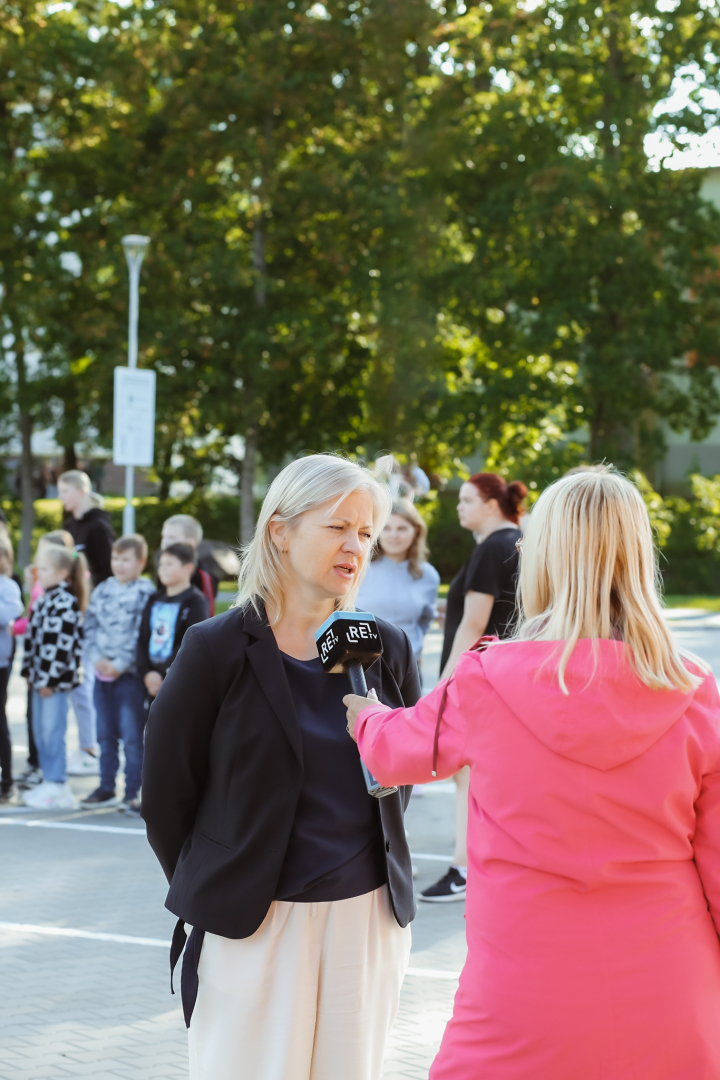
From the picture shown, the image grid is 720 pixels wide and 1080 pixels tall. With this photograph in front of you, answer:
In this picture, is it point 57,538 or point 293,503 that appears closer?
point 293,503

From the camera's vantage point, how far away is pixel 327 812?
2.70 m

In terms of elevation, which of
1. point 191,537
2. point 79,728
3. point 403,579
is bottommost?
point 79,728

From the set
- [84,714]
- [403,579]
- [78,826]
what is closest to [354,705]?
[403,579]

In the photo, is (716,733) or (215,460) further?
(215,460)

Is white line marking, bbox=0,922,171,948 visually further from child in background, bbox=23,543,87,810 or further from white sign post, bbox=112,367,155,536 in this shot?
white sign post, bbox=112,367,155,536

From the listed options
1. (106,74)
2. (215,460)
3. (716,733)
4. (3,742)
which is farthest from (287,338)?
(716,733)

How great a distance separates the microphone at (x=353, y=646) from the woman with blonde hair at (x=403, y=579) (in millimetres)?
4880

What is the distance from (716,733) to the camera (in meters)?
2.26

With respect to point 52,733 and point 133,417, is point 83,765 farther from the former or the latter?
point 133,417

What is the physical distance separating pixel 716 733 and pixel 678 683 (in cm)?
15

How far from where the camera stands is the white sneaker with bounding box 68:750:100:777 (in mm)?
9688

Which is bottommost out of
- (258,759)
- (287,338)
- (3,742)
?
(3,742)

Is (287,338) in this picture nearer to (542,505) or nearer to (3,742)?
(3,742)

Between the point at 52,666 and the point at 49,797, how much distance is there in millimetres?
938
